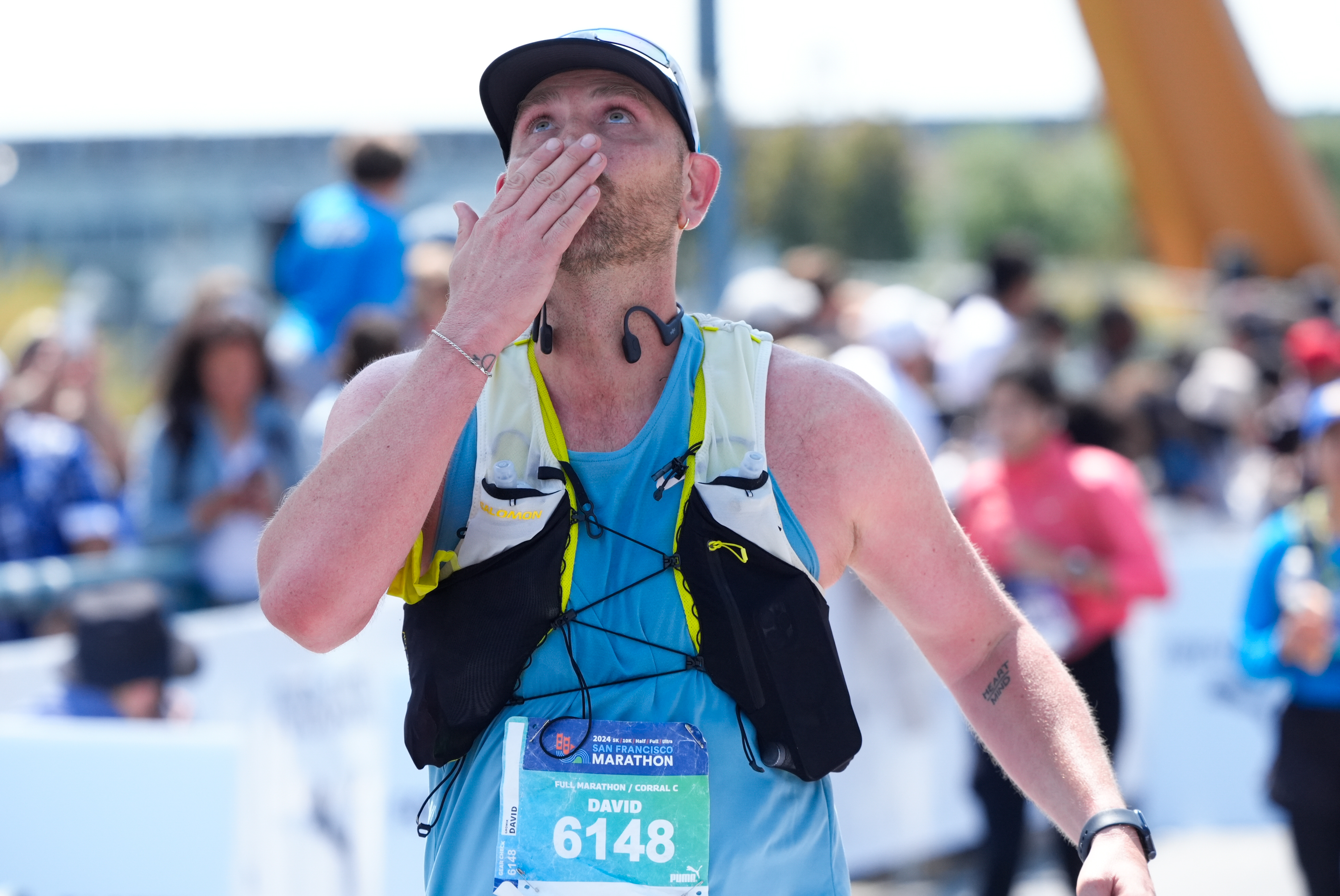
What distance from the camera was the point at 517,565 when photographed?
2107mm

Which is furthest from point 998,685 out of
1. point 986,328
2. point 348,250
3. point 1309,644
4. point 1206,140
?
point 1206,140

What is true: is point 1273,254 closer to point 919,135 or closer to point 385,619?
point 385,619

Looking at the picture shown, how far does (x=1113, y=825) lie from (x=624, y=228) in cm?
119

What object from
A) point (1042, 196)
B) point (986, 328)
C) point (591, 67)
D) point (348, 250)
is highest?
point (1042, 196)

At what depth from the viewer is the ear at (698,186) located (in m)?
2.32

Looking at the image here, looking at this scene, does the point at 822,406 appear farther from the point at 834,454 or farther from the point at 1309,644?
the point at 1309,644

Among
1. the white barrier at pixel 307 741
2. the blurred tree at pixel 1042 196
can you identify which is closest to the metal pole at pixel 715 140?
the white barrier at pixel 307 741

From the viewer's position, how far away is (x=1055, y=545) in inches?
240

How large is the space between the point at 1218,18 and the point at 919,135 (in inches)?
1192

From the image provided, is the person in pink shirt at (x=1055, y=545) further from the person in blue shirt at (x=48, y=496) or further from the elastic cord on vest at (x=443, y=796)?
the elastic cord on vest at (x=443, y=796)

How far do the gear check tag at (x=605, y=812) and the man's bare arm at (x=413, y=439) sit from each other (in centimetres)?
35

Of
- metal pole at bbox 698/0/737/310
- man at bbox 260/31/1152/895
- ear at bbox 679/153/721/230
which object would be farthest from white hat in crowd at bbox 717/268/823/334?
man at bbox 260/31/1152/895

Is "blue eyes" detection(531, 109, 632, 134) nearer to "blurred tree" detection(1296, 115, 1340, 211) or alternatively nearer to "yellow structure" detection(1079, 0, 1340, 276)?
"yellow structure" detection(1079, 0, 1340, 276)

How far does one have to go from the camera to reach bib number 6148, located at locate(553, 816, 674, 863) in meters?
2.06
